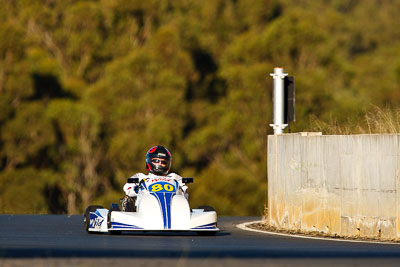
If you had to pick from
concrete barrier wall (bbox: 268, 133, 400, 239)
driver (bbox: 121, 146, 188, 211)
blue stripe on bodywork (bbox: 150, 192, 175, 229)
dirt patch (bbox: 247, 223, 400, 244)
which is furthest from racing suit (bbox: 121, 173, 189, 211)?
concrete barrier wall (bbox: 268, 133, 400, 239)

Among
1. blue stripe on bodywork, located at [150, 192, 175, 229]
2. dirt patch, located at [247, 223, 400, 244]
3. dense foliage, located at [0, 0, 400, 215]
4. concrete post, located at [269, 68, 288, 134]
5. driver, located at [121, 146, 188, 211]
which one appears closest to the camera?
blue stripe on bodywork, located at [150, 192, 175, 229]

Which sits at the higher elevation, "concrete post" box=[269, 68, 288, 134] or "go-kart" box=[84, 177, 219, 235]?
"concrete post" box=[269, 68, 288, 134]

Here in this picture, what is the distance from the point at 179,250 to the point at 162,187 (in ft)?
13.9

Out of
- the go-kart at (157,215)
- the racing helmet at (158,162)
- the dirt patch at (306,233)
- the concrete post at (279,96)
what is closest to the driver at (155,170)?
the racing helmet at (158,162)

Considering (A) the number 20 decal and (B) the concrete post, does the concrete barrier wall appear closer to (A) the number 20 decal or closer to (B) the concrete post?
(B) the concrete post

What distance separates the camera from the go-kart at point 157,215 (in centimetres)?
1866

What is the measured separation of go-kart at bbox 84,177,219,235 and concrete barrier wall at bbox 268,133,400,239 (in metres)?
2.34

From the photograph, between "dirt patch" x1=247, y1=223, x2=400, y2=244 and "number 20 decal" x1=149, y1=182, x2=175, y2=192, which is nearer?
"dirt patch" x1=247, y1=223, x2=400, y2=244

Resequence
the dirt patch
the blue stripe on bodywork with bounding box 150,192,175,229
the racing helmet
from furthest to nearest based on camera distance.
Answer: the racing helmet < the dirt patch < the blue stripe on bodywork with bounding box 150,192,175,229

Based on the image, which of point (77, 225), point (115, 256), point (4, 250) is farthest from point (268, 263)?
point (77, 225)

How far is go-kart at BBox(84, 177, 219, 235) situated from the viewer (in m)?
18.7

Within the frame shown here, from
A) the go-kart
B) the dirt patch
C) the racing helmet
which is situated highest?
the racing helmet

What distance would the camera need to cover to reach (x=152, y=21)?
6719 centimetres

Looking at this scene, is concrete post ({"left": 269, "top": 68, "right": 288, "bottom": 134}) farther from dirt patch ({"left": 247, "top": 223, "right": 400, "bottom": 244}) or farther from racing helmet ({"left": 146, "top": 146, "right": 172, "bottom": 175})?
racing helmet ({"left": 146, "top": 146, "right": 172, "bottom": 175})
